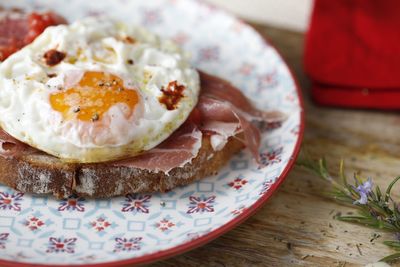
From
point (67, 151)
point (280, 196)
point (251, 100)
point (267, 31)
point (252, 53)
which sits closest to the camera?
point (67, 151)

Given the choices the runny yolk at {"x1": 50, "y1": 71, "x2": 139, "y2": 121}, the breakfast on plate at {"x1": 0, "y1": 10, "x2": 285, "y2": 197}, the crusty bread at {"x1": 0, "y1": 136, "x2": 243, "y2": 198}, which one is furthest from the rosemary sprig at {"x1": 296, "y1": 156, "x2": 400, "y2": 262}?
the runny yolk at {"x1": 50, "y1": 71, "x2": 139, "y2": 121}

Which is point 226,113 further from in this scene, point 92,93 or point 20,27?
point 20,27

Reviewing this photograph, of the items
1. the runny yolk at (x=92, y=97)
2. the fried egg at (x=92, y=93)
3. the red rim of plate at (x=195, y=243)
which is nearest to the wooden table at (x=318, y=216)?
the red rim of plate at (x=195, y=243)

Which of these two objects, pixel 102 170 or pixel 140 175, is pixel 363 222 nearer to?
pixel 140 175

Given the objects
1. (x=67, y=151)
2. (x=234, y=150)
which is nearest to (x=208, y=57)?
(x=234, y=150)

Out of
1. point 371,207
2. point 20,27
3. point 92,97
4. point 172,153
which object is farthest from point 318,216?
point 20,27

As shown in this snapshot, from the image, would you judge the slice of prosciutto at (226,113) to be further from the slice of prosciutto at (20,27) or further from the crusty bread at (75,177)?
the slice of prosciutto at (20,27)
